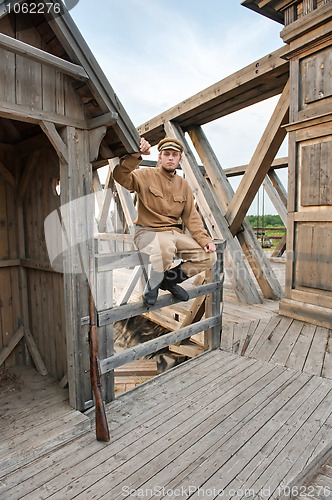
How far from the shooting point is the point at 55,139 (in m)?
2.21

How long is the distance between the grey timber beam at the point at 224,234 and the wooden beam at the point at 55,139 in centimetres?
305

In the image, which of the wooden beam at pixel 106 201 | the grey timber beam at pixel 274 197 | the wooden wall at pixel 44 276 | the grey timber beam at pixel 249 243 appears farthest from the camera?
the grey timber beam at pixel 274 197

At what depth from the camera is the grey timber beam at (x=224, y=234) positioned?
4.82m

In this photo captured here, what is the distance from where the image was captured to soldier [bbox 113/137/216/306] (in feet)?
8.26

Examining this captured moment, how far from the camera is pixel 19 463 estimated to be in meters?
1.84

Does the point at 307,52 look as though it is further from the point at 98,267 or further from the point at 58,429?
the point at 58,429

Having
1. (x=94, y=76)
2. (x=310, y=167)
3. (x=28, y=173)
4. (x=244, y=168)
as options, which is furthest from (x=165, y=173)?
(x=244, y=168)

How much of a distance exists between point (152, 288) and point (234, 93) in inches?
130

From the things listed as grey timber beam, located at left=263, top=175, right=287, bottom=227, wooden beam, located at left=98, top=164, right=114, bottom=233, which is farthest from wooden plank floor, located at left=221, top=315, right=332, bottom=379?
grey timber beam, located at left=263, top=175, right=287, bottom=227

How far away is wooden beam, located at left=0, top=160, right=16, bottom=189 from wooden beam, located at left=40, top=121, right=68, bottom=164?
1.22 meters

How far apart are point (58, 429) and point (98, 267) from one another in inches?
46.5

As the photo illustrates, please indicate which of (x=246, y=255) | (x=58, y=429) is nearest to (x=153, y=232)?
→ (x=58, y=429)

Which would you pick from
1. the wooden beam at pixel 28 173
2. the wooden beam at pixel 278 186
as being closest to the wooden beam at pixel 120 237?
the wooden beam at pixel 28 173

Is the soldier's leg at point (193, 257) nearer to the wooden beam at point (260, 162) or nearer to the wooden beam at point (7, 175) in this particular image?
the wooden beam at point (7, 175)
